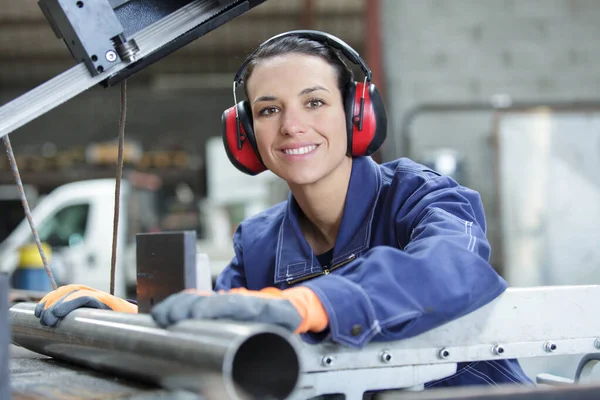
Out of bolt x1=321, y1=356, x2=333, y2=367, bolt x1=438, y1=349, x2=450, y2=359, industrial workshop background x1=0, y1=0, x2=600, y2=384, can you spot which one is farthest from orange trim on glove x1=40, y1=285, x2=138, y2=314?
industrial workshop background x1=0, y1=0, x2=600, y2=384

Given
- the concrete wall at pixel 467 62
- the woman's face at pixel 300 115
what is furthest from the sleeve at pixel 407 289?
the concrete wall at pixel 467 62

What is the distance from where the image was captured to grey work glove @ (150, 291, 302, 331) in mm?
999

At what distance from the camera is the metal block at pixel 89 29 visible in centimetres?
126

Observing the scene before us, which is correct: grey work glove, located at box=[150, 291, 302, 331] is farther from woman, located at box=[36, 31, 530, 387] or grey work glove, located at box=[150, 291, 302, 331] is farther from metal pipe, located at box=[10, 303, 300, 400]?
woman, located at box=[36, 31, 530, 387]

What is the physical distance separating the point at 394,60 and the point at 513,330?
5.18m

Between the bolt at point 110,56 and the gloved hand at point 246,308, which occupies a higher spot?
the bolt at point 110,56

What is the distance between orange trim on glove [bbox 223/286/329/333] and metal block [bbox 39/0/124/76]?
492 millimetres

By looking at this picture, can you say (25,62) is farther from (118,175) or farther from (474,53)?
(118,175)

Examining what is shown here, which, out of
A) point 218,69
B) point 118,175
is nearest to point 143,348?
point 118,175

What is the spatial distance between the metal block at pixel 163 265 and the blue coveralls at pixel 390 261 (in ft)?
0.61

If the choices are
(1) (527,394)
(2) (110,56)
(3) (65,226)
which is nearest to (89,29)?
(2) (110,56)

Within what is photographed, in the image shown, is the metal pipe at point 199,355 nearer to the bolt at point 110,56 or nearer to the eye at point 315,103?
the bolt at point 110,56

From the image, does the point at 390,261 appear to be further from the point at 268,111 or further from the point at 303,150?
the point at 268,111

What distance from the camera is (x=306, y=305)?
1103mm
